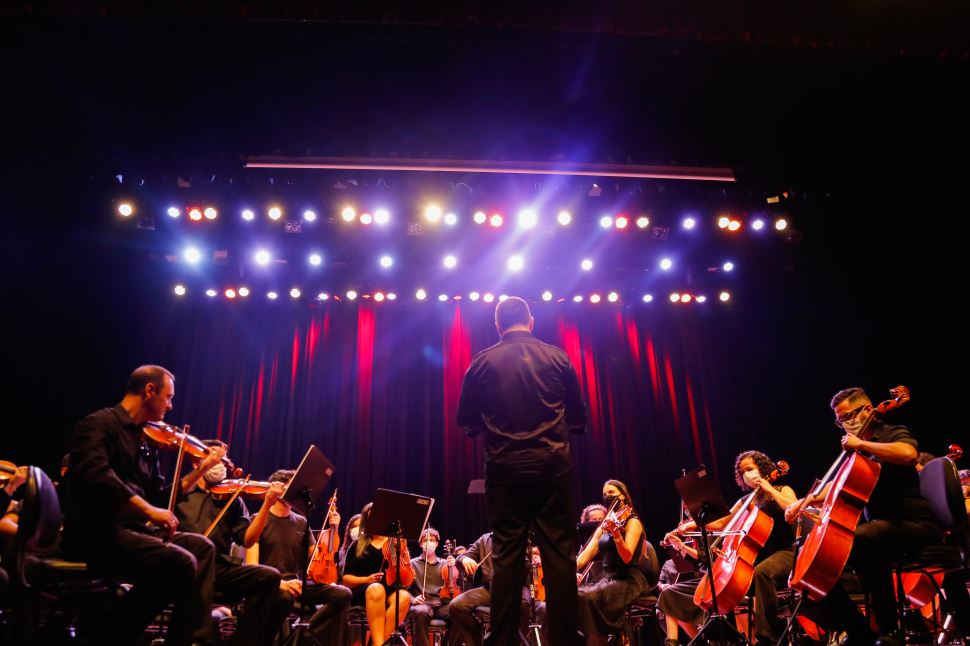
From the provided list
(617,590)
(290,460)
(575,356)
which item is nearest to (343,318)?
(290,460)

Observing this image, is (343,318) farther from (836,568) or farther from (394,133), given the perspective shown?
(836,568)

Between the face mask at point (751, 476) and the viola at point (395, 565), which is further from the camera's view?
the viola at point (395, 565)

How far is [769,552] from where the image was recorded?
5422 millimetres

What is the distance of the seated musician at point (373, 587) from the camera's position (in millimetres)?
6037

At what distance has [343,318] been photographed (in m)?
10.9

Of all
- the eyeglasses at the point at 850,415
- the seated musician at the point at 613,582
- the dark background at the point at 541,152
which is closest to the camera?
the eyeglasses at the point at 850,415

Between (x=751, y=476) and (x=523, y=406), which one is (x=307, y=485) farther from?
(x=751, y=476)

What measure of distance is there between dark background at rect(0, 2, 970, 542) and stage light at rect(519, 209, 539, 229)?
2.59ft

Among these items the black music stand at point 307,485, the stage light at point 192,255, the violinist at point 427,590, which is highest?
the stage light at point 192,255

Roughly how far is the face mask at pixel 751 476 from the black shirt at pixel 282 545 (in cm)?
420

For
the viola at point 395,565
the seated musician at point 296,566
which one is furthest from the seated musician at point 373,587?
the seated musician at point 296,566

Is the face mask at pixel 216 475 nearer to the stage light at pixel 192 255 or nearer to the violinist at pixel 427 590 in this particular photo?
the violinist at pixel 427 590

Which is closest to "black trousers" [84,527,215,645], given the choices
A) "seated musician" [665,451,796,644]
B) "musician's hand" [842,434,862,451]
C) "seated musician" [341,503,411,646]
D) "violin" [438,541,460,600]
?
"seated musician" [341,503,411,646]

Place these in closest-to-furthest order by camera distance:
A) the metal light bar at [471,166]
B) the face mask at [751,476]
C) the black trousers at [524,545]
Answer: the black trousers at [524,545]
the face mask at [751,476]
the metal light bar at [471,166]
